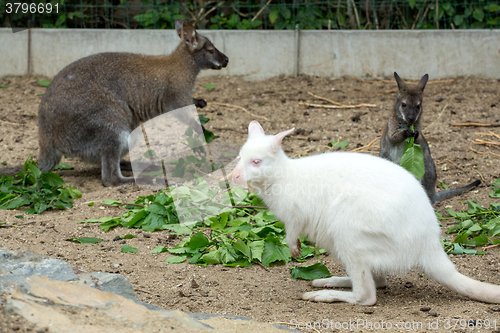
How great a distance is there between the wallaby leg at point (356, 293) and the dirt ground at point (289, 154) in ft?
0.13

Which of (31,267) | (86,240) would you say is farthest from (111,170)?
(31,267)

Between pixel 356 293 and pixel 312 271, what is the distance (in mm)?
488

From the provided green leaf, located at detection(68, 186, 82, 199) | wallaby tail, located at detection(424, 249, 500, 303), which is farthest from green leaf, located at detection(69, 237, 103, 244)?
wallaby tail, located at detection(424, 249, 500, 303)

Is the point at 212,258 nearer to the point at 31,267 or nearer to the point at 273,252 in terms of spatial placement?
the point at 273,252

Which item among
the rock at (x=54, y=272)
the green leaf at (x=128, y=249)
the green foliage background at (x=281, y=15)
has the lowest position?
the green leaf at (x=128, y=249)

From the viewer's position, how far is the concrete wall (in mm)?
6992

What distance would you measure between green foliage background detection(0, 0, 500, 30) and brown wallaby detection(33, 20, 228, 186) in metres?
2.36

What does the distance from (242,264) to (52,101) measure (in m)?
2.64

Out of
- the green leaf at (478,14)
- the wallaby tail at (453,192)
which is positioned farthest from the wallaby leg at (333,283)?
the green leaf at (478,14)

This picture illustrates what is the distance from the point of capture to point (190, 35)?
17.5 ft

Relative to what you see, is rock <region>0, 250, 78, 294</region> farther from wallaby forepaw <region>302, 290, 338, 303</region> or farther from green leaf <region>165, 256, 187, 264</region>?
wallaby forepaw <region>302, 290, 338, 303</region>

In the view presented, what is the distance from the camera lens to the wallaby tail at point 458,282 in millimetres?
2576

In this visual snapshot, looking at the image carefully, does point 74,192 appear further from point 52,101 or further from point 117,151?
point 52,101

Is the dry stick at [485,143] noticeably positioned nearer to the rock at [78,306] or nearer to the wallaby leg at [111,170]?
the wallaby leg at [111,170]
